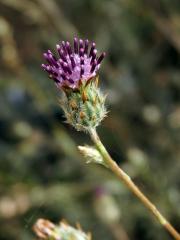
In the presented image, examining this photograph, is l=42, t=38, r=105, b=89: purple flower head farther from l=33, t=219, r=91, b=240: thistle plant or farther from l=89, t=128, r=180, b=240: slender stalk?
l=33, t=219, r=91, b=240: thistle plant

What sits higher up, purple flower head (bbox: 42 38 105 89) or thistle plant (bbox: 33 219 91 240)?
purple flower head (bbox: 42 38 105 89)

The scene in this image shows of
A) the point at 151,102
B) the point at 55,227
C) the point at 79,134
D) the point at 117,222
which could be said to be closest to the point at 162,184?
the point at 117,222

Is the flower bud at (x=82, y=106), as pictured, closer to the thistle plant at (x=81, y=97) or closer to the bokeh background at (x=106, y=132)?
the thistle plant at (x=81, y=97)

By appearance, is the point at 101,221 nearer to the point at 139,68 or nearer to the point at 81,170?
the point at 81,170

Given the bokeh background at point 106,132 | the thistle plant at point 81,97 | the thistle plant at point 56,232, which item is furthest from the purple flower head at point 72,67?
the bokeh background at point 106,132

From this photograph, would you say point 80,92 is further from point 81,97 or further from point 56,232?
point 56,232

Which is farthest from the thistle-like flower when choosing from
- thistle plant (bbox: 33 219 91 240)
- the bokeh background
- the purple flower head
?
the bokeh background
